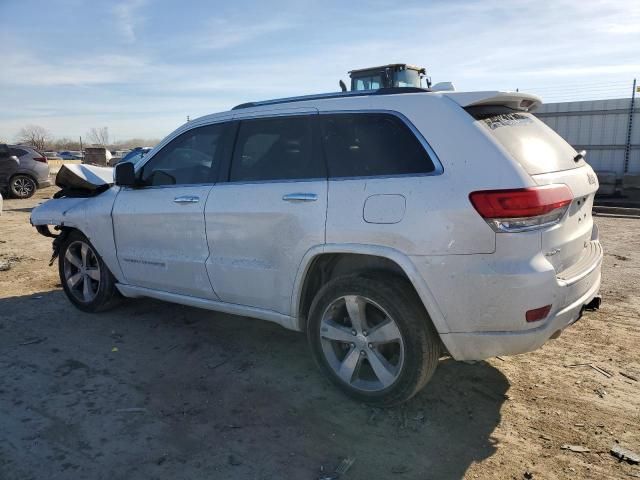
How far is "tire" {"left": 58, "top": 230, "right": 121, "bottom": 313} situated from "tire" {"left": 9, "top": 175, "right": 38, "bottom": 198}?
1230 centimetres

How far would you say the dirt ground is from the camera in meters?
2.72

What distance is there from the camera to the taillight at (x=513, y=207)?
2680 mm

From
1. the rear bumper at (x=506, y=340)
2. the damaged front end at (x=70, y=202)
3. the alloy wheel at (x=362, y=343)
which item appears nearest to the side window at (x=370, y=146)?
the alloy wheel at (x=362, y=343)

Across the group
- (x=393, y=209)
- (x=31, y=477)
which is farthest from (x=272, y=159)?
(x=31, y=477)

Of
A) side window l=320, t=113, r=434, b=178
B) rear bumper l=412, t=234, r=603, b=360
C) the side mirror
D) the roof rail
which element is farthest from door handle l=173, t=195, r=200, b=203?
rear bumper l=412, t=234, r=603, b=360

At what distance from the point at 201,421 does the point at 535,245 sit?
2.20m

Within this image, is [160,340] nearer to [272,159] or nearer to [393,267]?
[272,159]

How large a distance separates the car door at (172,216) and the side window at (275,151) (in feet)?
0.66

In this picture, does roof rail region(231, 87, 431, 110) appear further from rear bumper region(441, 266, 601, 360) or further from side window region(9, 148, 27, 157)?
side window region(9, 148, 27, 157)

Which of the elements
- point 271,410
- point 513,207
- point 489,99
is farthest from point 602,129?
point 271,410

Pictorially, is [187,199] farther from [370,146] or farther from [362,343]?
[362,343]

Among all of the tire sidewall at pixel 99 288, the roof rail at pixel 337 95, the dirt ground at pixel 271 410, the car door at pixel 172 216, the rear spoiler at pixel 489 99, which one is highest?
the roof rail at pixel 337 95

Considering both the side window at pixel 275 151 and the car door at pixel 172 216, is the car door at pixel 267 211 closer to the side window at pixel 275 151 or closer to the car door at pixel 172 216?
the side window at pixel 275 151

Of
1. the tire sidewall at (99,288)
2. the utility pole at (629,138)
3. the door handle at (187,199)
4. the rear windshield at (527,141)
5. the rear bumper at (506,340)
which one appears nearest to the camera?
the rear bumper at (506,340)
